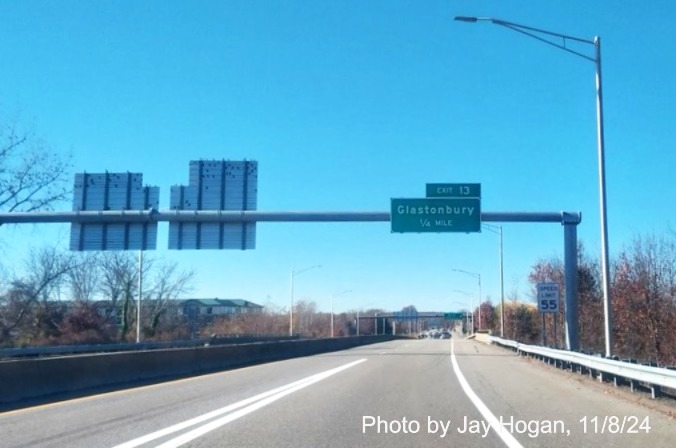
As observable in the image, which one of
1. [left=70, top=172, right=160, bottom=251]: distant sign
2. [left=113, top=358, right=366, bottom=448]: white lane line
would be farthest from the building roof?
[left=113, top=358, right=366, bottom=448]: white lane line

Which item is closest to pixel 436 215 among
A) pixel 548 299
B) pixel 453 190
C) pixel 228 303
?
pixel 453 190

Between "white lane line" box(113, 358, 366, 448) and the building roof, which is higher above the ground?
the building roof

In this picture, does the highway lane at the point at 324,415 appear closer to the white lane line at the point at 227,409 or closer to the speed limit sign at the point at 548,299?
the white lane line at the point at 227,409

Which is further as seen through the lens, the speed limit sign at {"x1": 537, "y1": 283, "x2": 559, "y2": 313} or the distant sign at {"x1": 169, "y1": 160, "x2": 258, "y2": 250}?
the speed limit sign at {"x1": 537, "y1": 283, "x2": 559, "y2": 313}

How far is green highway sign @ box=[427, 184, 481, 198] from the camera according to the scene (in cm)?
3241

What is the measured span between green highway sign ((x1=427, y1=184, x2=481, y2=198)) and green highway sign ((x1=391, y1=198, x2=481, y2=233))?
0.21m

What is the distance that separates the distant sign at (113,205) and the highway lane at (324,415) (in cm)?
1041

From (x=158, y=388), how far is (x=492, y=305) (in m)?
136

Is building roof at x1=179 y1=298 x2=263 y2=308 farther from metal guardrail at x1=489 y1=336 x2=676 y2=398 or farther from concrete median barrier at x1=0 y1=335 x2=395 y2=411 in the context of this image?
metal guardrail at x1=489 y1=336 x2=676 y2=398

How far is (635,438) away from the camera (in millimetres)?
11609

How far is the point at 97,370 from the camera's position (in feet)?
68.8

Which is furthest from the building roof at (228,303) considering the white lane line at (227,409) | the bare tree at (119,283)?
the white lane line at (227,409)

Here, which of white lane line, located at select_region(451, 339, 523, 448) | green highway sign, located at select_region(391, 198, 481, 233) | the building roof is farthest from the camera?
the building roof

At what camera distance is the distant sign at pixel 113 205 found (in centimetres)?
3231
